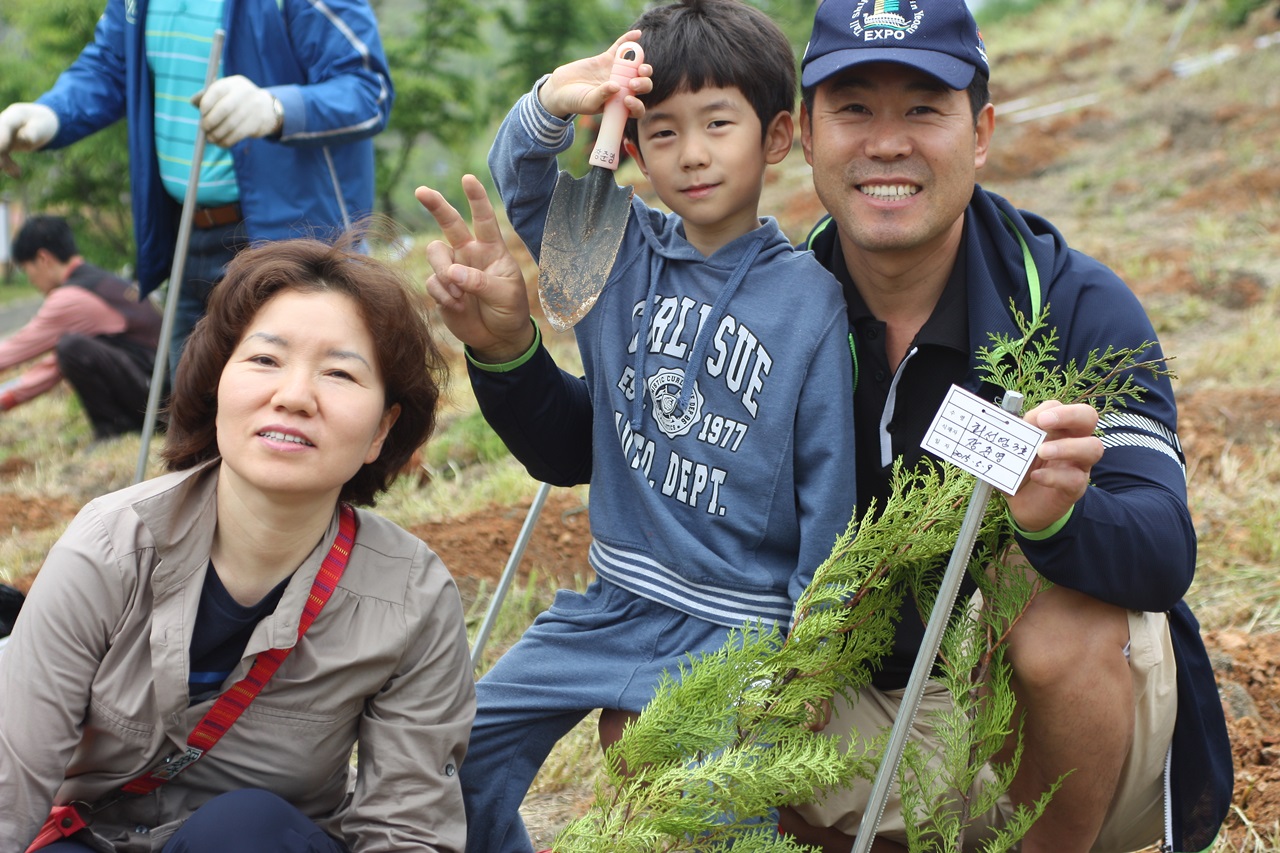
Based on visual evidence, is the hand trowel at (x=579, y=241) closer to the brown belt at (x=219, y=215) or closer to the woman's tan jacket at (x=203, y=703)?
the woman's tan jacket at (x=203, y=703)

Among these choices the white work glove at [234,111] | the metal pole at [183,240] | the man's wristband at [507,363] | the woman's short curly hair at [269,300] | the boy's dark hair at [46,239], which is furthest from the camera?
the boy's dark hair at [46,239]

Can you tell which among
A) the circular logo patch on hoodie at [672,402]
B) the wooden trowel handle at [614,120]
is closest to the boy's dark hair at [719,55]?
the wooden trowel handle at [614,120]

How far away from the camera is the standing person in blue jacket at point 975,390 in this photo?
2.04 meters

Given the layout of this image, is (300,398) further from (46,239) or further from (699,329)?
(46,239)

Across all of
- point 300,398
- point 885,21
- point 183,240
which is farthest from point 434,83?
point 300,398

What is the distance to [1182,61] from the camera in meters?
14.4

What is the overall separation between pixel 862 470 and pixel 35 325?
19.4ft

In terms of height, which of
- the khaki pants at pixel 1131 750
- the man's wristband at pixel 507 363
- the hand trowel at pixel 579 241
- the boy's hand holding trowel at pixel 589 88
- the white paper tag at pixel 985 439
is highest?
the boy's hand holding trowel at pixel 589 88

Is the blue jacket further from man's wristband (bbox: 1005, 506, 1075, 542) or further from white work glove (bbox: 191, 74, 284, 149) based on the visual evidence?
man's wristband (bbox: 1005, 506, 1075, 542)

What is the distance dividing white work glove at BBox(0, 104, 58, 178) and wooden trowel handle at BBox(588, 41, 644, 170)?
257 centimetres

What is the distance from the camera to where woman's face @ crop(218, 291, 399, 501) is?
6.38ft

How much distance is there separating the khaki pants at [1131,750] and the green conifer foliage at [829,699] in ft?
0.53

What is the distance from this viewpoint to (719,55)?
7.45ft

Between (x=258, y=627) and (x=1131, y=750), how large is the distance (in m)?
1.46
